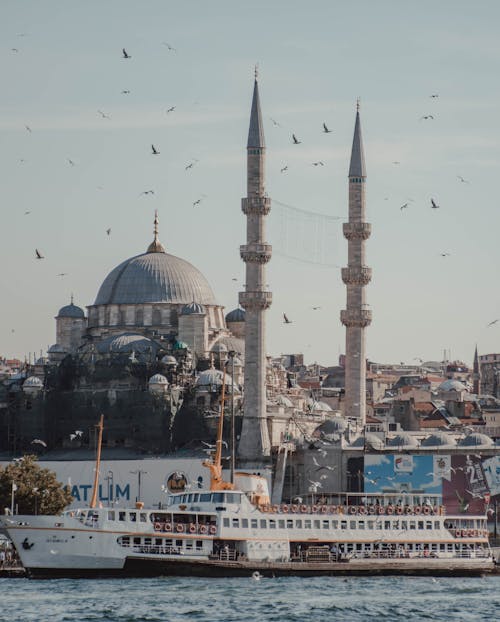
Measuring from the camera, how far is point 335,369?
156m

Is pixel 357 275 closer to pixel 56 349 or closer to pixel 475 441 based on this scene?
pixel 475 441

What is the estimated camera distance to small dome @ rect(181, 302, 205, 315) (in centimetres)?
10512

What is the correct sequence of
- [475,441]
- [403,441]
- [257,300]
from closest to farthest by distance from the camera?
[257,300], [475,441], [403,441]

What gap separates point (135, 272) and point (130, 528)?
4508 centimetres

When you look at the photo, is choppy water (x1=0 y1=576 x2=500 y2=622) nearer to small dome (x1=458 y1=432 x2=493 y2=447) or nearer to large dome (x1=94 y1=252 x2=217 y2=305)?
small dome (x1=458 y1=432 x2=493 y2=447)

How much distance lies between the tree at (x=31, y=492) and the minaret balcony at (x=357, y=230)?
25.2 meters

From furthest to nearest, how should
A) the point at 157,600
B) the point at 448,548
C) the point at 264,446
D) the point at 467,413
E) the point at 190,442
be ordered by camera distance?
the point at 467,413 < the point at 190,442 < the point at 264,446 < the point at 448,548 < the point at 157,600

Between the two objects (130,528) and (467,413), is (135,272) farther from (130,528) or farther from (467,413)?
(130,528)

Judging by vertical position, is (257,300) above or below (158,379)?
above

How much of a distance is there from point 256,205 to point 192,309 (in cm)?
1478

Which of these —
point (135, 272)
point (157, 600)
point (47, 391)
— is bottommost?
point (157, 600)

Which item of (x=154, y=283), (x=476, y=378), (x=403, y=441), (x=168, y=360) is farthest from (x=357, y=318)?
(x=476, y=378)

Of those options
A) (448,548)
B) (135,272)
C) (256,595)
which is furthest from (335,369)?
(256,595)

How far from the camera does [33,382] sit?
102 meters
